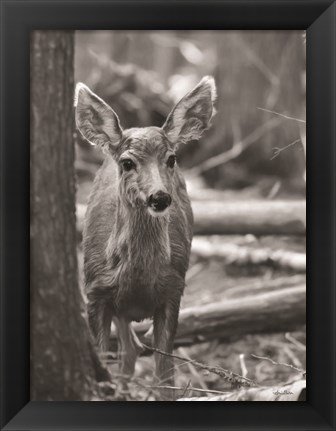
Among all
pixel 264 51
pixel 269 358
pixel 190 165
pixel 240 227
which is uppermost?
pixel 264 51

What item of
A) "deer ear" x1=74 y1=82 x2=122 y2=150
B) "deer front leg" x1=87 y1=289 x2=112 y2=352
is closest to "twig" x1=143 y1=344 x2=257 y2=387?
"deer front leg" x1=87 y1=289 x2=112 y2=352

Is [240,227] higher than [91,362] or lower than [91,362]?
higher

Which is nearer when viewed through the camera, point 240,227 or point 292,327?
point 292,327

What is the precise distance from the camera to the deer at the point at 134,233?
116 inches

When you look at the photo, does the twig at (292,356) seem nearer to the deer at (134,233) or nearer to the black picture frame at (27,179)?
the black picture frame at (27,179)

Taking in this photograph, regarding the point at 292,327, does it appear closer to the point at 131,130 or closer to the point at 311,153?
the point at 311,153

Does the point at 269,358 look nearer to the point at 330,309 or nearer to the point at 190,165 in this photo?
the point at 330,309

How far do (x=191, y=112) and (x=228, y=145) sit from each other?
158 millimetres

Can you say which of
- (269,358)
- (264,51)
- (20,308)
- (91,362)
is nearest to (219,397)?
(269,358)

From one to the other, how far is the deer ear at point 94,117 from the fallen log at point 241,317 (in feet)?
2.03

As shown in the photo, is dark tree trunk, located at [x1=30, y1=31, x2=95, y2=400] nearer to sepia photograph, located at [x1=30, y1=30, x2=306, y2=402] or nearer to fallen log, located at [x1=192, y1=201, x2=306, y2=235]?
sepia photograph, located at [x1=30, y1=30, x2=306, y2=402]

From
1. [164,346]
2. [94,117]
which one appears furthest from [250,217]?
[94,117]

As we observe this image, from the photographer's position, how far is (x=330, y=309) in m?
2.98

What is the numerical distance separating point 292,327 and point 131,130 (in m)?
0.82
